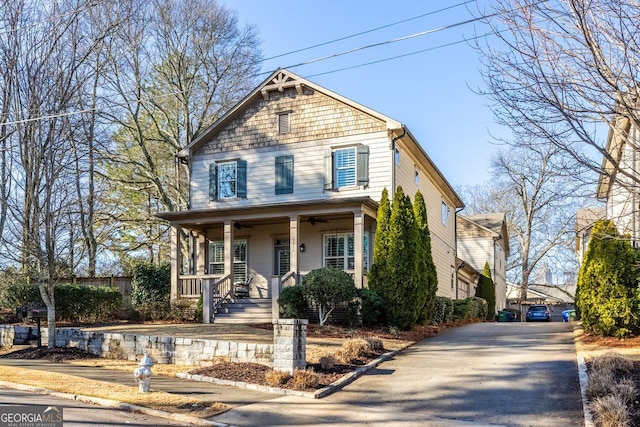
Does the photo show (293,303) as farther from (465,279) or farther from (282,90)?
(465,279)

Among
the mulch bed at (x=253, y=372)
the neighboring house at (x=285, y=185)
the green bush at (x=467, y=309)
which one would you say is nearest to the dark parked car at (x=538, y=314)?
the green bush at (x=467, y=309)

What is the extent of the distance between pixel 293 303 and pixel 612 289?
7.84 metres

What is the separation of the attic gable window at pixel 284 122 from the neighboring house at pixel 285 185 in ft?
0.13

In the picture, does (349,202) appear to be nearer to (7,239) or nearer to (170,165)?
(7,239)

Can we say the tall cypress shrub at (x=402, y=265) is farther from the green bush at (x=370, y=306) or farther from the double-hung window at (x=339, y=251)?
the double-hung window at (x=339, y=251)

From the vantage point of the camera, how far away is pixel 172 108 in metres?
29.2

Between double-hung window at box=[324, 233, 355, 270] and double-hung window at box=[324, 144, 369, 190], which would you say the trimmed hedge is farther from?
double-hung window at box=[324, 144, 369, 190]

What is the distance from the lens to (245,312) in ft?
59.4

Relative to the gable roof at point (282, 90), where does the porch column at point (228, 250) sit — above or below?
below

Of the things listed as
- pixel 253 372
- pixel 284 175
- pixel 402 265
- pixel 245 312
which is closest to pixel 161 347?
pixel 253 372

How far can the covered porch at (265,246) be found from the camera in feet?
58.7

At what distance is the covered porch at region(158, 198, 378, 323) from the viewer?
1791 centimetres

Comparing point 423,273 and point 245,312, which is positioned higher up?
point 423,273

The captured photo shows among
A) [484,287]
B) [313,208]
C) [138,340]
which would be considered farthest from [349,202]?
[484,287]
